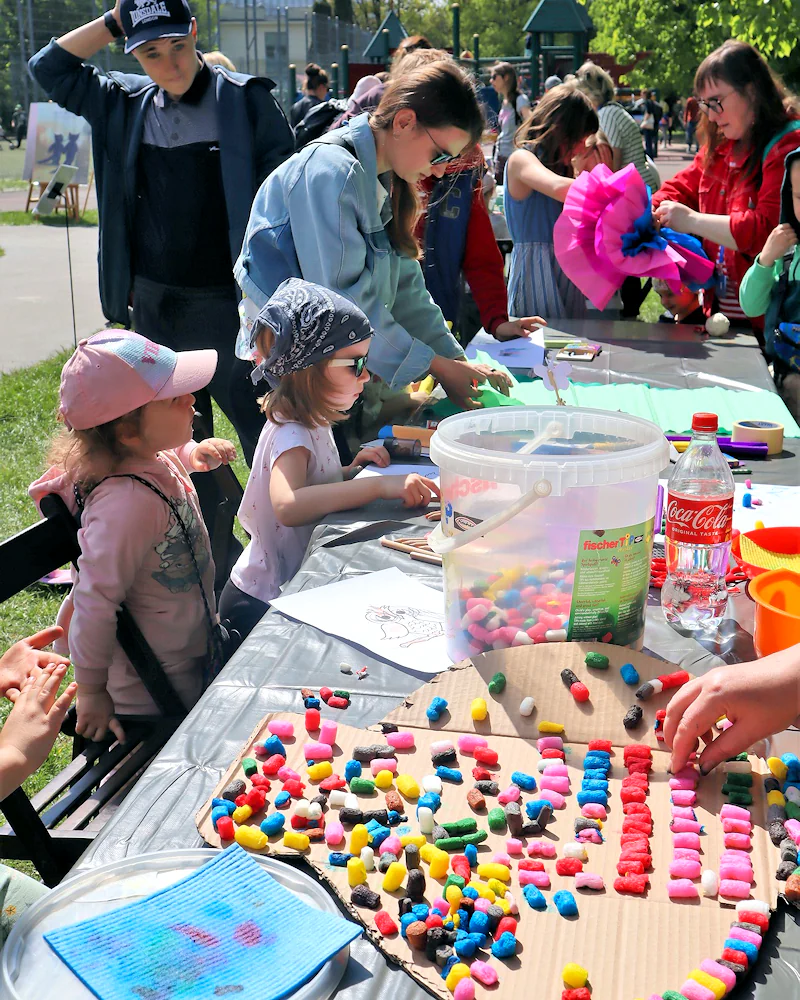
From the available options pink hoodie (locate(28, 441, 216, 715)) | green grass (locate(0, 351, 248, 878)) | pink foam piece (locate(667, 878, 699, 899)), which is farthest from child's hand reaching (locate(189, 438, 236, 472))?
pink foam piece (locate(667, 878, 699, 899))

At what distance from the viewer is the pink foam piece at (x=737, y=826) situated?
103 centimetres

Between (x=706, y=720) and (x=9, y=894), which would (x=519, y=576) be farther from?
(x=9, y=894)

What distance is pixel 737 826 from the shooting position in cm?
104

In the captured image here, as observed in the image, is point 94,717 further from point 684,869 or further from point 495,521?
point 684,869

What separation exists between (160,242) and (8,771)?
252cm

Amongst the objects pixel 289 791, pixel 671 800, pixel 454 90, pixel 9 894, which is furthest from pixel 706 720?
pixel 454 90

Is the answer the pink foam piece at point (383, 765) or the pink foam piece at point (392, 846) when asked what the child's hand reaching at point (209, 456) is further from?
the pink foam piece at point (392, 846)

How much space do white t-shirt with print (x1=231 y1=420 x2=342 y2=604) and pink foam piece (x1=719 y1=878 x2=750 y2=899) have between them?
1.42m

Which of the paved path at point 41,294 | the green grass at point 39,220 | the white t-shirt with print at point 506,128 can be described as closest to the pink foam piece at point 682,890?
the paved path at point 41,294

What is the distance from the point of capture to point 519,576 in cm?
138

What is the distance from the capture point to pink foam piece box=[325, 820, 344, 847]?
1.03 meters

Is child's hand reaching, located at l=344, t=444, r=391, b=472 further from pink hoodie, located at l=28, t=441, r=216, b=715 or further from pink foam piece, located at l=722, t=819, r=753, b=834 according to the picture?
pink foam piece, located at l=722, t=819, r=753, b=834

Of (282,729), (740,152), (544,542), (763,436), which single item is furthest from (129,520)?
(740,152)

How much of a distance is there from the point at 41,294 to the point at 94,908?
8898mm
